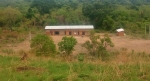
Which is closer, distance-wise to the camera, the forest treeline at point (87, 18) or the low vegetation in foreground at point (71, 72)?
the low vegetation in foreground at point (71, 72)

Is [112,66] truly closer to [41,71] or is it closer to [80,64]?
[80,64]

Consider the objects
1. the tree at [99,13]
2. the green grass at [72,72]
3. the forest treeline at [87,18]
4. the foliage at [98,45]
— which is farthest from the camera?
the tree at [99,13]

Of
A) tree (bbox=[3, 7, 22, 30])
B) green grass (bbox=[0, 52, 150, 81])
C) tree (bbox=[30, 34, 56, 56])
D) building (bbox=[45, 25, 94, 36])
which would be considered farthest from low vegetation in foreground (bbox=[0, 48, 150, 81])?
tree (bbox=[3, 7, 22, 30])

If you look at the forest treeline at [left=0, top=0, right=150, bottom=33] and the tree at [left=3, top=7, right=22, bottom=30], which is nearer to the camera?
the tree at [left=3, top=7, right=22, bottom=30]

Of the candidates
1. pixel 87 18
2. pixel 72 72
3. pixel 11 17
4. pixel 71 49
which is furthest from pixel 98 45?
pixel 87 18

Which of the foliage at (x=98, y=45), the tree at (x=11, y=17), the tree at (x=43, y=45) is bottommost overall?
the foliage at (x=98, y=45)

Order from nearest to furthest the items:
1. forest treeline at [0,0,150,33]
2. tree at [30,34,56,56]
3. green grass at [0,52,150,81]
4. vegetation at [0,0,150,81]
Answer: green grass at [0,52,150,81] < vegetation at [0,0,150,81] < tree at [30,34,56,56] < forest treeline at [0,0,150,33]

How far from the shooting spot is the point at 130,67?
206 inches

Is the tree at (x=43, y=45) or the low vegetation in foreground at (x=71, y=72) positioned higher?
the low vegetation in foreground at (x=71, y=72)

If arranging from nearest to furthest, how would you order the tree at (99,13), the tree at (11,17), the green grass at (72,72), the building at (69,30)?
the green grass at (72,72) < the building at (69,30) < the tree at (11,17) < the tree at (99,13)

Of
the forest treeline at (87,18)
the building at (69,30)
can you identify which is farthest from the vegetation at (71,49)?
the building at (69,30)

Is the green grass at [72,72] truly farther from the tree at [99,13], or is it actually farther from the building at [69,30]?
the tree at [99,13]

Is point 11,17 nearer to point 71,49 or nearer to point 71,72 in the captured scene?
point 71,49

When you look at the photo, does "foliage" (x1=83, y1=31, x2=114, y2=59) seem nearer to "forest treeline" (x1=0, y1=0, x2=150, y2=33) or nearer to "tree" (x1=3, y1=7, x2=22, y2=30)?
"forest treeline" (x1=0, y1=0, x2=150, y2=33)
